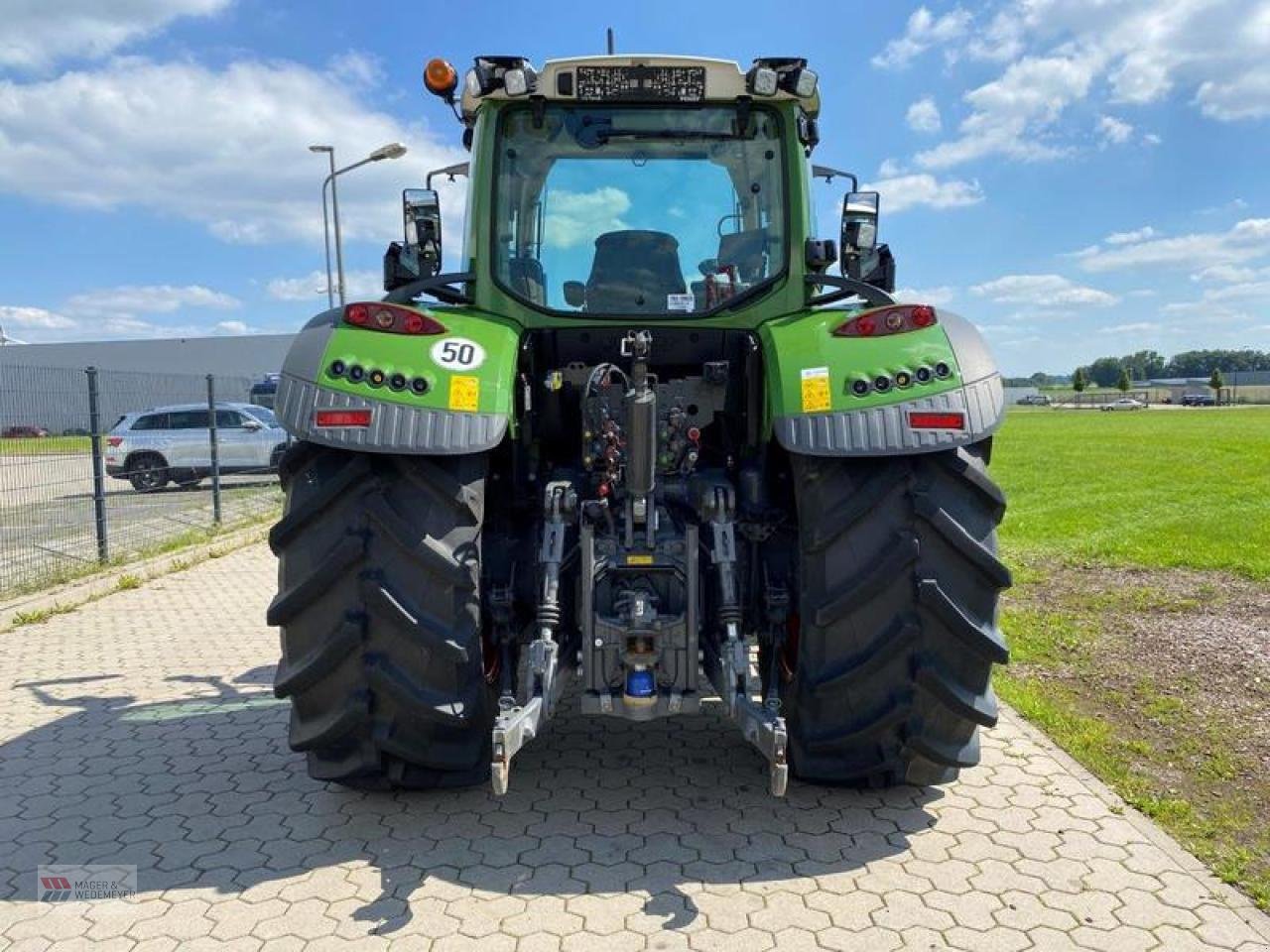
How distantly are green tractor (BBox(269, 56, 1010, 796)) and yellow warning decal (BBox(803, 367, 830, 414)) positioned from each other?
11 millimetres

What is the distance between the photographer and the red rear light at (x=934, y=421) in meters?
3.25

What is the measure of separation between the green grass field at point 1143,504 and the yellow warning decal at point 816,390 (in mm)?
7026

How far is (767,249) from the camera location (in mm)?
4168

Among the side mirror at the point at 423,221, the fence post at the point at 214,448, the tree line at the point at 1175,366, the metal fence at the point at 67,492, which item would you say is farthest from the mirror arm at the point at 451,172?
the tree line at the point at 1175,366

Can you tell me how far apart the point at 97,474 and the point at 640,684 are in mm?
8429

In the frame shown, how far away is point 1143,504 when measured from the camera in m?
14.0

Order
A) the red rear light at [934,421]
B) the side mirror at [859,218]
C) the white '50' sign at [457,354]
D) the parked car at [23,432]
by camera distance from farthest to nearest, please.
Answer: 1. the parked car at [23,432]
2. the side mirror at [859,218]
3. the white '50' sign at [457,354]
4. the red rear light at [934,421]

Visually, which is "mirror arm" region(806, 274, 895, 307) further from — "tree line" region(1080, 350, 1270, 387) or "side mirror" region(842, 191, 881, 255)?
"tree line" region(1080, 350, 1270, 387)

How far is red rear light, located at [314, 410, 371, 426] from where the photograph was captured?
327 cm

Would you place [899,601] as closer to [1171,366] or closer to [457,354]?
[457,354]

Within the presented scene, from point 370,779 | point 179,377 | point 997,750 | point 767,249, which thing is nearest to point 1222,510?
point 997,750

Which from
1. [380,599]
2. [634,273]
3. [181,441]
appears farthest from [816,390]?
[181,441]

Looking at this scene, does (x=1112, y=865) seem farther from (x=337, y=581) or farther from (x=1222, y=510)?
(x=1222, y=510)

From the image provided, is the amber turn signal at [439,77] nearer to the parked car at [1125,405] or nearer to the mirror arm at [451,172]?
the mirror arm at [451,172]
